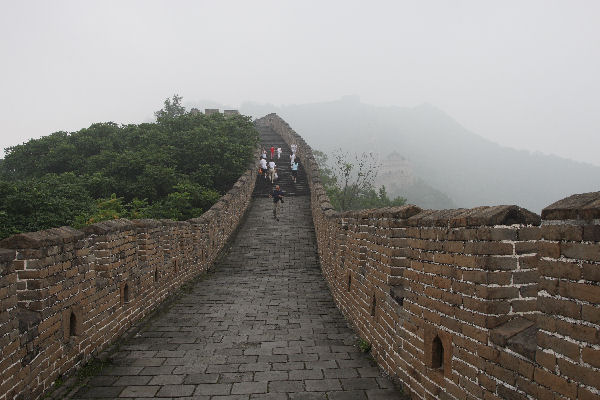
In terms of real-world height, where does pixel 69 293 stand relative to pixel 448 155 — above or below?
below

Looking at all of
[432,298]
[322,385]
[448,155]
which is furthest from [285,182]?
[448,155]

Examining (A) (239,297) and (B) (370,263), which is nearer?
(B) (370,263)

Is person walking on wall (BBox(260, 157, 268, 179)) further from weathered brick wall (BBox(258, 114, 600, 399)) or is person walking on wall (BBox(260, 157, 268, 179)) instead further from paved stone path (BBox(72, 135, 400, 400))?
weathered brick wall (BBox(258, 114, 600, 399))

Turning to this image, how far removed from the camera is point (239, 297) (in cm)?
830

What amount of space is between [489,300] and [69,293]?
3.78 m

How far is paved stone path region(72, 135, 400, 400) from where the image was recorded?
416cm

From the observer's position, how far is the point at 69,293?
438 cm

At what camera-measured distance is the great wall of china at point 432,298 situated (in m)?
2.03

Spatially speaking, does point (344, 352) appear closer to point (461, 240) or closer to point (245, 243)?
point (461, 240)

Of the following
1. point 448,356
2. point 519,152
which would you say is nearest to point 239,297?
point 448,356

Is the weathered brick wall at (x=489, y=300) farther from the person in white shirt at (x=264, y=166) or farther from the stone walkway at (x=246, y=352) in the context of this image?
the person in white shirt at (x=264, y=166)

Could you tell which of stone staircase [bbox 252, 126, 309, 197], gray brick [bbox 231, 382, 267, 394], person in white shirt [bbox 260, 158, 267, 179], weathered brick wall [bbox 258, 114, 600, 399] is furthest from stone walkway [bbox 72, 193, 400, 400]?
person in white shirt [bbox 260, 158, 267, 179]

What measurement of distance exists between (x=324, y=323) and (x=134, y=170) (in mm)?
11335

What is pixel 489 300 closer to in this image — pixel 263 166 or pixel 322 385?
pixel 322 385
